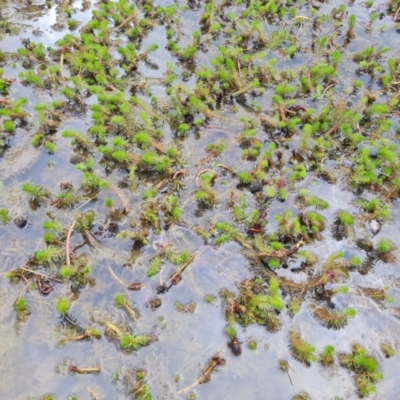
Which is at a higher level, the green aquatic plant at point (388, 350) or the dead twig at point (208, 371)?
the green aquatic plant at point (388, 350)

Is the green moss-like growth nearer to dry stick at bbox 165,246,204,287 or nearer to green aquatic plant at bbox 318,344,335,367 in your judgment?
dry stick at bbox 165,246,204,287

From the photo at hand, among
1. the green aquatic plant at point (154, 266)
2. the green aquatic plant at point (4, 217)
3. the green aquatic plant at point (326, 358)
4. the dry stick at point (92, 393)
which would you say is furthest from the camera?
the green aquatic plant at point (4, 217)

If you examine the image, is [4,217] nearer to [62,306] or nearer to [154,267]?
[62,306]

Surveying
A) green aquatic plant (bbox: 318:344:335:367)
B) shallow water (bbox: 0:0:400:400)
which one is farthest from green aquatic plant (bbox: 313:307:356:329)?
green aquatic plant (bbox: 318:344:335:367)

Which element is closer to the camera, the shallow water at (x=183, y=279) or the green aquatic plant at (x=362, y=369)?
the green aquatic plant at (x=362, y=369)

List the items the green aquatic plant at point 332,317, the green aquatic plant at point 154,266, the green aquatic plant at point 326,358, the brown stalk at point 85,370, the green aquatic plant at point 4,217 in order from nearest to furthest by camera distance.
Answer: the brown stalk at point 85,370 → the green aquatic plant at point 326,358 → the green aquatic plant at point 332,317 → the green aquatic plant at point 154,266 → the green aquatic plant at point 4,217

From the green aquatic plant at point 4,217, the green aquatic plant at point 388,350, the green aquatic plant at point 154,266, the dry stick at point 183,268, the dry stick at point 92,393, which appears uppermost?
the green aquatic plant at point 4,217

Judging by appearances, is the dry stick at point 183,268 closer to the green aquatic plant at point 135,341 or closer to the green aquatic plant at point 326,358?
the green aquatic plant at point 135,341

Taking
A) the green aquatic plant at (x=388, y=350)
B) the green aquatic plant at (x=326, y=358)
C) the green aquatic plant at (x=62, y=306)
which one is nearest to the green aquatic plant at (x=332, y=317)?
the green aquatic plant at (x=326, y=358)

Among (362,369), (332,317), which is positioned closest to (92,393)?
(332,317)
